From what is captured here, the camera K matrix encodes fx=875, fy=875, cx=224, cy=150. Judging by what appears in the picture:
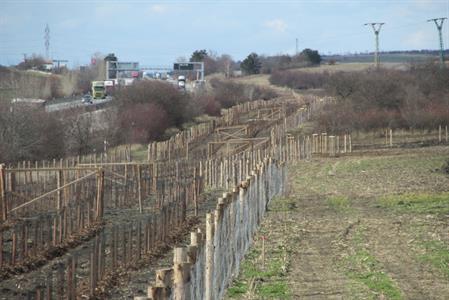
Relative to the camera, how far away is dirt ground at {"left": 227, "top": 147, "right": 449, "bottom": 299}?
13047 millimetres

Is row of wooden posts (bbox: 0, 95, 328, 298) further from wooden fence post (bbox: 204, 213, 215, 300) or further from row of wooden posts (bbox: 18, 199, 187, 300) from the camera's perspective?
wooden fence post (bbox: 204, 213, 215, 300)

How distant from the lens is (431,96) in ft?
227

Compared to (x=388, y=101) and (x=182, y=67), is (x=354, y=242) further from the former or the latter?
(x=182, y=67)

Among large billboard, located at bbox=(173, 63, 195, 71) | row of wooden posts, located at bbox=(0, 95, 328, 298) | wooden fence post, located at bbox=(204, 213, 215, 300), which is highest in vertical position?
large billboard, located at bbox=(173, 63, 195, 71)

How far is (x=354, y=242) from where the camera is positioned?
58.4 ft

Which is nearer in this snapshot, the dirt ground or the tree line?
the dirt ground

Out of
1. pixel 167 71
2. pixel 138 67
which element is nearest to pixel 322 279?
pixel 138 67

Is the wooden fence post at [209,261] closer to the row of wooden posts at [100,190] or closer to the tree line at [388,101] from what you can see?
the row of wooden posts at [100,190]

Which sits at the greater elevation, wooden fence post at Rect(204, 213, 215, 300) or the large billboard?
the large billboard

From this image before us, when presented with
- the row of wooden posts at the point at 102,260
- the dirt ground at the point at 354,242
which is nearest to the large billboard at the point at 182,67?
the dirt ground at the point at 354,242

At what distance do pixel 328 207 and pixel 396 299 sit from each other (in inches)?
536

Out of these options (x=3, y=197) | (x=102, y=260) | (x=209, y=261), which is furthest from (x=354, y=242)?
(x=3, y=197)

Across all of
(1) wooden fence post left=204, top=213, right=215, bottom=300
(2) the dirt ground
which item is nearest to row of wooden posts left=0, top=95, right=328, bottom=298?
(2) the dirt ground

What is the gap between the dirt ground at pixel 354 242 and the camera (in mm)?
13047
